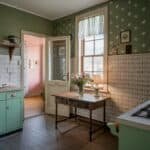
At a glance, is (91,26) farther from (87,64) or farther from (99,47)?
(87,64)

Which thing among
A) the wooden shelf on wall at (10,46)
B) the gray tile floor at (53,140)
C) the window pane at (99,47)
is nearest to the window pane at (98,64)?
the window pane at (99,47)

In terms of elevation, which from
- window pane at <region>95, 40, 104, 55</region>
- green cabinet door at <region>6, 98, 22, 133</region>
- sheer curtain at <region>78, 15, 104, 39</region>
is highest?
sheer curtain at <region>78, 15, 104, 39</region>

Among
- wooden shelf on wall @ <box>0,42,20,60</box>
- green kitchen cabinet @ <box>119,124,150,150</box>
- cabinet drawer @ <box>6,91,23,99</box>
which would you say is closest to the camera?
green kitchen cabinet @ <box>119,124,150,150</box>

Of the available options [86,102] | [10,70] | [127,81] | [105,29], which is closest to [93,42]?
[105,29]

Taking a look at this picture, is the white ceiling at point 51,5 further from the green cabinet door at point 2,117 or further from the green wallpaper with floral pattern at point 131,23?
the green cabinet door at point 2,117

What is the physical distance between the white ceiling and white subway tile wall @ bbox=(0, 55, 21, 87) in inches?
48.0

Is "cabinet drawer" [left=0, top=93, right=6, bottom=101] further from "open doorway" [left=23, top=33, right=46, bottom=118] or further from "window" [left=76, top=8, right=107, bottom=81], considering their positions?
"open doorway" [left=23, top=33, right=46, bottom=118]

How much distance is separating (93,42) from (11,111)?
7.86 ft

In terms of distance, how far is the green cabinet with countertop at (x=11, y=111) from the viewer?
3.30 metres

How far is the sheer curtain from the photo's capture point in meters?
3.92

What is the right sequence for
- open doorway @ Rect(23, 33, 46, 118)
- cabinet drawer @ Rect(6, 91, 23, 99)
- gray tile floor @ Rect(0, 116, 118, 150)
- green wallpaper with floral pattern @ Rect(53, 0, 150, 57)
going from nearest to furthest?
1. gray tile floor @ Rect(0, 116, 118, 150)
2. green wallpaper with floral pattern @ Rect(53, 0, 150, 57)
3. cabinet drawer @ Rect(6, 91, 23, 99)
4. open doorway @ Rect(23, 33, 46, 118)

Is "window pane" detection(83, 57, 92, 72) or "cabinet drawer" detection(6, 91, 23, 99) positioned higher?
"window pane" detection(83, 57, 92, 72)

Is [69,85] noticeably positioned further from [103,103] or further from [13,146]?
[13,146]

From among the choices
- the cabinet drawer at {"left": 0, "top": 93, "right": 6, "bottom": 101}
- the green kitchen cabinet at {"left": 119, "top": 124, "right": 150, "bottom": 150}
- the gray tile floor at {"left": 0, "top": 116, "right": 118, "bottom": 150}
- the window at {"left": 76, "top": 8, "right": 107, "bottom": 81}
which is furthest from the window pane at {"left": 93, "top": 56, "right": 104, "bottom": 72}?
the green kitchen cabinet at {"left": 119, "top": 124, "right": 150, "bottom": 150}
